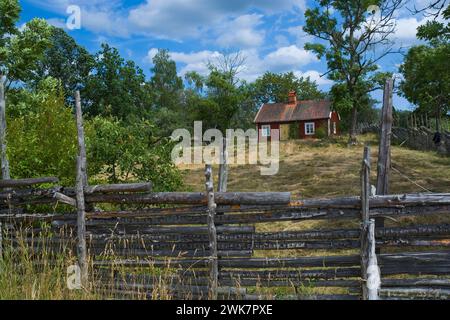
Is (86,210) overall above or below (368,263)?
above

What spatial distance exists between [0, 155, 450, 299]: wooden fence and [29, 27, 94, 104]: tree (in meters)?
26.1

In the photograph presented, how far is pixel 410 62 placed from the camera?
115ft

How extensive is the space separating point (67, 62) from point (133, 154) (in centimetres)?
2724

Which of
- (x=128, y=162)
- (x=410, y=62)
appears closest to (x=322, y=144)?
(x=410, y=62)

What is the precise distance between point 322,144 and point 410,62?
14928 mm

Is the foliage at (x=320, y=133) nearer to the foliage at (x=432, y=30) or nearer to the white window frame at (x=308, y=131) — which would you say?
the white window frame at (x=308, y=131)

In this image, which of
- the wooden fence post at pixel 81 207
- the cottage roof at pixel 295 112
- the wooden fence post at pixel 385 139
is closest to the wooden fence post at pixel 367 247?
the wooden fence post at pixel 385 139

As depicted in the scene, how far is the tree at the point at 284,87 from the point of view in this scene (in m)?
49.3

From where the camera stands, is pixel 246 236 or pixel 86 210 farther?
pixel 86 210

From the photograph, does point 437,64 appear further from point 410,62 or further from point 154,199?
point 410,62

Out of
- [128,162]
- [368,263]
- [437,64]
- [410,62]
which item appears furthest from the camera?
[410,62]

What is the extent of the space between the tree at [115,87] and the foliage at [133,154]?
67.9 feet

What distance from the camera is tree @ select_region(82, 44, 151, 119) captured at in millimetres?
27422

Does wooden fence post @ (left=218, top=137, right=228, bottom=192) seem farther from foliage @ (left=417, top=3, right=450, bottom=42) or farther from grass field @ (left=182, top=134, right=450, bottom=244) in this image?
foliage @ (left=417, top=3, right=450, bottom=42)
